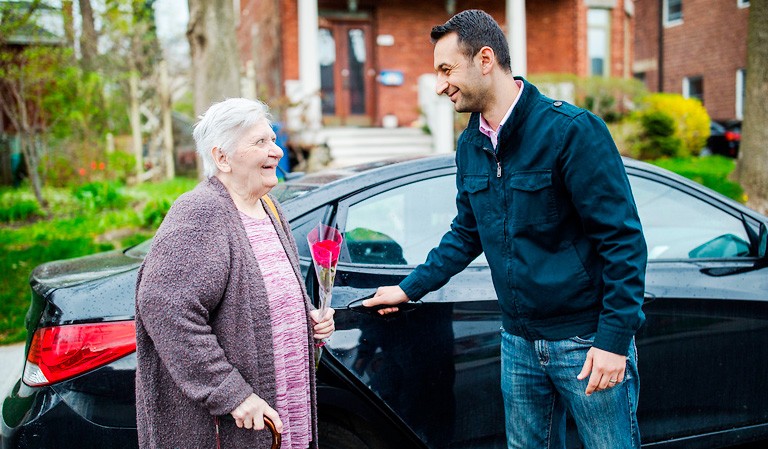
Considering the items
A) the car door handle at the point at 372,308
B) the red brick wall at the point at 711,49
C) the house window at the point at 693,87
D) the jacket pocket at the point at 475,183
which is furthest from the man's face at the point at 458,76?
the house window at the point at 693,87

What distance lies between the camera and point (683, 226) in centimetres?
345

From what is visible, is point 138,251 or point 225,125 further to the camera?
point 138,251

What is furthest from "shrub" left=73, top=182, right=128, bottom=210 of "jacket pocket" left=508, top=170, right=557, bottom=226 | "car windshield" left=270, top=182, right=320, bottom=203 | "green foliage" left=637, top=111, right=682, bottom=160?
"green foliage" left=637, top=111, right=682, bottom=160

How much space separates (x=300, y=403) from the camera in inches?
81.7

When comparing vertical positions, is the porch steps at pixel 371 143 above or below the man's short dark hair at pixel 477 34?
below

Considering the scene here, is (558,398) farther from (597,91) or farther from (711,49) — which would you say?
(711,49)

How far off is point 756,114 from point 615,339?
787 centimetres

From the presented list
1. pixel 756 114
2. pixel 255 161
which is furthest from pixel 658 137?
pixel 255 161

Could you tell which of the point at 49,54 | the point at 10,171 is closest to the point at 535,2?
the point at 49,54

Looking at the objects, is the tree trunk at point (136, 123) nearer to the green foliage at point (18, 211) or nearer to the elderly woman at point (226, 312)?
the green foliage at point (18, 211)

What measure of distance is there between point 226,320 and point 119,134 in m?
15.0

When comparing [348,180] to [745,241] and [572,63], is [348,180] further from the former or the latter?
[572,63]

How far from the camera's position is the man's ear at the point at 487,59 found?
2.15 m

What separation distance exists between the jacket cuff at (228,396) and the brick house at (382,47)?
14034 millimetres
